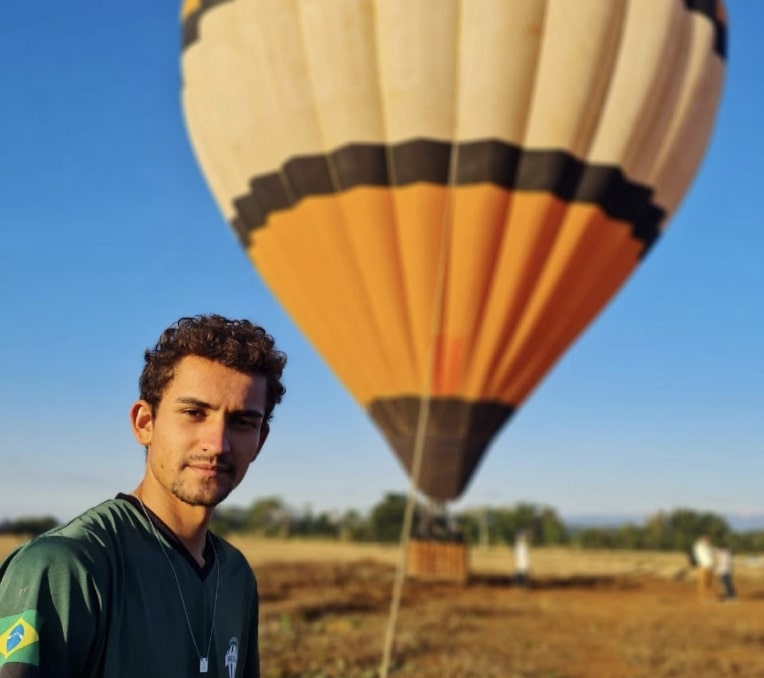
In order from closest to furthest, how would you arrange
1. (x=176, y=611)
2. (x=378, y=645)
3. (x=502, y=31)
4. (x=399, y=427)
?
1. (x=176, y=611)
2. (x=378, y=645)
3. (x=502, y=31)
4. (x=399, y=427)

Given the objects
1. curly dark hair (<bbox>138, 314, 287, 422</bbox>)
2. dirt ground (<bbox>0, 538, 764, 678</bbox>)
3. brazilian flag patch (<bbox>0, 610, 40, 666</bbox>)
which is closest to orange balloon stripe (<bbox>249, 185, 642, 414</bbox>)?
dirt ground (<bbox>0, 538, 764, 678</bbox>)

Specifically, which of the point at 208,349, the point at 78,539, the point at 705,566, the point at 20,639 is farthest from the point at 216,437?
the point at 705,566

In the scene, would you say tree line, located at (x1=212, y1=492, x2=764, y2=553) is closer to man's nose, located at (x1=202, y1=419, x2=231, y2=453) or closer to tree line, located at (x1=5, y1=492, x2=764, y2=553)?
tree line, located at (x1=5, y1=492, x2=764, y2=553)

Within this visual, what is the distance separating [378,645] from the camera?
9.54m

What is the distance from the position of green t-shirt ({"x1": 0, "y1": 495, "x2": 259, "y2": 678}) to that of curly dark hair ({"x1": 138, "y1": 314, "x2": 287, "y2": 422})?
214mm

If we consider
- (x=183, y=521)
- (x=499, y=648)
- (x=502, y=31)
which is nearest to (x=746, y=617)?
(x=499, y=648)

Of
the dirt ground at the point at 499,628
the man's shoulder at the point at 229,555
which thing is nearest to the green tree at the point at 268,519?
the dirt ground at the point at 499,628

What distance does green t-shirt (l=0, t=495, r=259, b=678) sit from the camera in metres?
1.42

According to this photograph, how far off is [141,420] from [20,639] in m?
0.48

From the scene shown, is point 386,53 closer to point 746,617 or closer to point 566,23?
point 566,23

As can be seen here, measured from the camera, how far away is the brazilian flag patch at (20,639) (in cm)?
139

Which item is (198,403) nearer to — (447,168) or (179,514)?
(179,514)

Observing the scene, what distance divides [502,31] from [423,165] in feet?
5.74

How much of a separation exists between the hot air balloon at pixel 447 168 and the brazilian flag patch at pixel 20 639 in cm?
962
